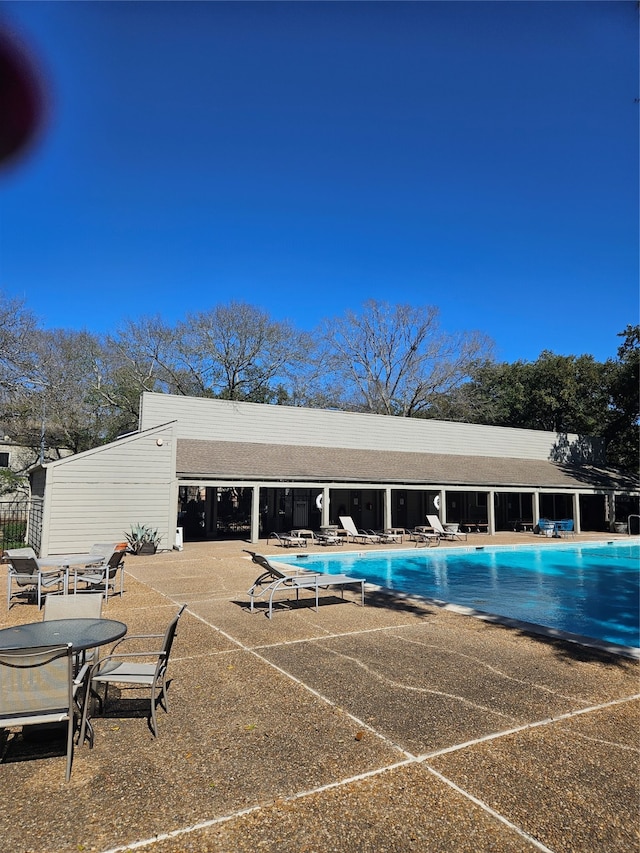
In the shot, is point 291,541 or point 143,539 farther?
point 291,541

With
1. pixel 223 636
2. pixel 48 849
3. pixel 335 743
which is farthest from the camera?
pixel 223 636

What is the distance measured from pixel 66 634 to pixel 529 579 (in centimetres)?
1312

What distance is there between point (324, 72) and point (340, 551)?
41.8 feet

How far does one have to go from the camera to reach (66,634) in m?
4.29

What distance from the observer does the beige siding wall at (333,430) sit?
70.8 ft

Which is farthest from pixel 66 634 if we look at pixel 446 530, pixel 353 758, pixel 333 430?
pixel 333 430

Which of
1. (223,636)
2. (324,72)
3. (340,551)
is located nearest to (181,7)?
(324,72)

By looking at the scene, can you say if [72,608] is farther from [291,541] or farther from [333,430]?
[333,430]

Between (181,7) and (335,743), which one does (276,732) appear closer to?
(335,743)

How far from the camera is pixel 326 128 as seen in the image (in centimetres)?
1429

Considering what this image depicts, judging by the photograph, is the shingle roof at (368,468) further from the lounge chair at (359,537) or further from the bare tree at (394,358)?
the bare tree at (394,358)

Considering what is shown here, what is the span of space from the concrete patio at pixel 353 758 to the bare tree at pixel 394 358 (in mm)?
35365

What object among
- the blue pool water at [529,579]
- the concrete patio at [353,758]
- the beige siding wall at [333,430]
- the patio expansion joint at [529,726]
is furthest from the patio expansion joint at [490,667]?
the beige siding wall at [333,430]

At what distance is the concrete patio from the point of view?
287 cm
